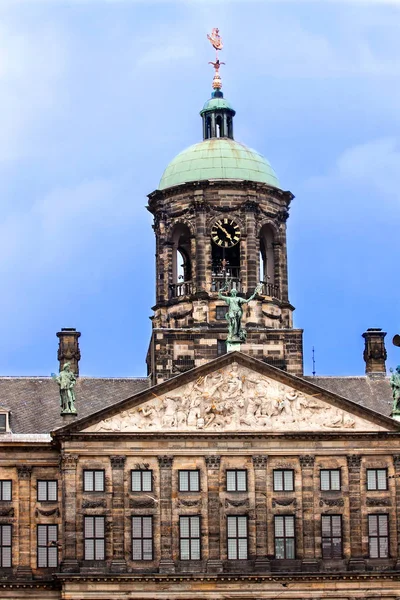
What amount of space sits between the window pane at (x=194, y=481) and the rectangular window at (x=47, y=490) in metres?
5.87

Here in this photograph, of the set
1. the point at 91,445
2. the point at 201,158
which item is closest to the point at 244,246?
the point at 201,158

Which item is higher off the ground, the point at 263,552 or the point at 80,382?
the point at 80,382

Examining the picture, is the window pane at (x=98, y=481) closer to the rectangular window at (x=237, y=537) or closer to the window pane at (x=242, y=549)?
the rectangular window at (x=237, y=537)

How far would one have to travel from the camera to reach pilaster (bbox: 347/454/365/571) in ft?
271

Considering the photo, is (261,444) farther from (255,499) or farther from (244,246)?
(244,246)

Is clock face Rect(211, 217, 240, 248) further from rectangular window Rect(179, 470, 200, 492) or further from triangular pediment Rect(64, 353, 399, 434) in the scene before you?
rectangular window Rect(179, 470, 200, 492)

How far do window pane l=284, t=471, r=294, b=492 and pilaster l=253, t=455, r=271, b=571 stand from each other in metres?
0.86

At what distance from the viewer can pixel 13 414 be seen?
8644 cm

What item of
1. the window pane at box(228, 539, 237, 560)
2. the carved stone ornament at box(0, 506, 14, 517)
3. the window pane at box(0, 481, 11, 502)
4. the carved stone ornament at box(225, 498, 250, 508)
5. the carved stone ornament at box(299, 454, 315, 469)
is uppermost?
the carved stone ornament at box(299, 454, 315, 469)

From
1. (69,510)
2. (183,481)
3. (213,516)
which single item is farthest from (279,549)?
(69,510)

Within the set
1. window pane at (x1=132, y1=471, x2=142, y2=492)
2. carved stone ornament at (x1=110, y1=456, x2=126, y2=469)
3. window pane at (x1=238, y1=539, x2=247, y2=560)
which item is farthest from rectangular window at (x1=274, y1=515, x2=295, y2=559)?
carved stone ornament at (x1=110, y1=456, x2=126, y2=469)

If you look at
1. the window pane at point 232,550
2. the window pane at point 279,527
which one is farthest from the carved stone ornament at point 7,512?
the window pane at point 279,527

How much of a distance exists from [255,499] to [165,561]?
449cm

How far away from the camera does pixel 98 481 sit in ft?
272
